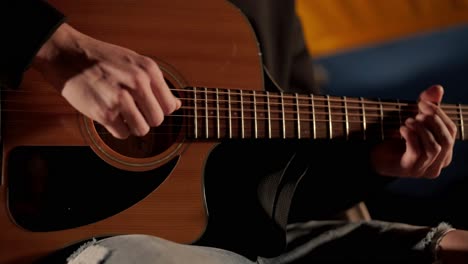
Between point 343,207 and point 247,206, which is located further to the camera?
point 343,207

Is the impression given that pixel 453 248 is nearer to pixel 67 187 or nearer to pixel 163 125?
pixel 163 125

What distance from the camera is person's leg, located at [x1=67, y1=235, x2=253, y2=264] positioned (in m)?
0.67

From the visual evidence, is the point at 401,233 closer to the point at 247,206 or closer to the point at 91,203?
the point at 247,206

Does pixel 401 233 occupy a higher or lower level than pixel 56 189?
lower

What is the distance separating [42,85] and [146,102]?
20 cm

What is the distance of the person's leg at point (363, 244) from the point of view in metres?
0.87

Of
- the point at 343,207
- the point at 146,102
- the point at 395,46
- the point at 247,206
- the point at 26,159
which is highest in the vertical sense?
the point at 146,102

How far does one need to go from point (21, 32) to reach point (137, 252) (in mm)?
340

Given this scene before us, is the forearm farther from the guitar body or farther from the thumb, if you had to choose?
the guitar body

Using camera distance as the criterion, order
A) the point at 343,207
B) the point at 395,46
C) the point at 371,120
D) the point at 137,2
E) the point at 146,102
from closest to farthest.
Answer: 1. the point at 146,102
2. the point at 137,2
3. the point at 371,120
4. the point at 343,207
5. the point at 395,46

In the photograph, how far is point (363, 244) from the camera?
A: 92cm

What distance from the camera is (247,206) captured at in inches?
35.0

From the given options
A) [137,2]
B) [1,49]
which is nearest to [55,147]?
[1,49]

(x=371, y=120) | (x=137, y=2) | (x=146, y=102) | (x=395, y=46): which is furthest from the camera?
(x=395, y=46)
